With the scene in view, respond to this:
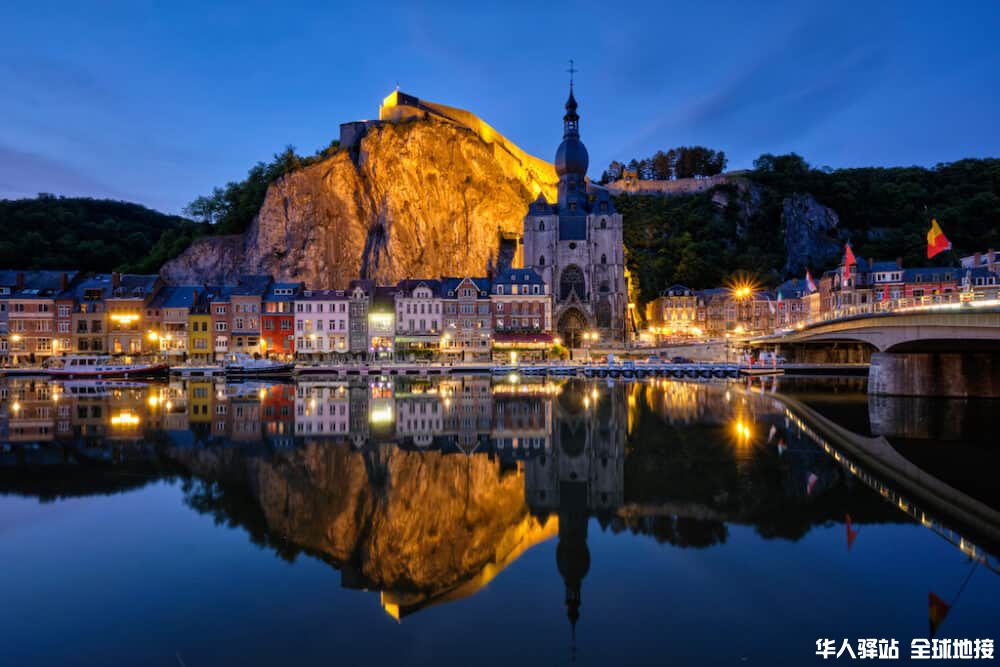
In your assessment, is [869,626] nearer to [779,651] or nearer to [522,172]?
[779,651]

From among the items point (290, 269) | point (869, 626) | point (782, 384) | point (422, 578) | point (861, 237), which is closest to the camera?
point (869, 626)

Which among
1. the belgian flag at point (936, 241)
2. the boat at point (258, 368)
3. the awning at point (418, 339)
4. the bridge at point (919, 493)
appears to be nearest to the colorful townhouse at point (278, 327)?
the boat at point (258, 368)

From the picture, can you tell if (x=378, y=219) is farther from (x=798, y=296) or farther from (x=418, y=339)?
(x=798, y=296)

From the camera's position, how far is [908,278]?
58281 mm

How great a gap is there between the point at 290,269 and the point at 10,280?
27.0 metres

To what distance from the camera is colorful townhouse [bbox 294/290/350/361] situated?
5925cm

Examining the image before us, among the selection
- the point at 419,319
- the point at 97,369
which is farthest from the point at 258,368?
the point at 419,319

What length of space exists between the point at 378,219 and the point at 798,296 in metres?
52.5

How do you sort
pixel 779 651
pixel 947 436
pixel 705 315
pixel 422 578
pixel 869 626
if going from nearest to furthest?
pixel 779 651 < pixel 869 626 < pixel 422 578 < pixel 947 436 < pixel 705 315

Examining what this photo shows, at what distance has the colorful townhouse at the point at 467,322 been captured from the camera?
59.8 metres

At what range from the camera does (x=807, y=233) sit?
3514 inches

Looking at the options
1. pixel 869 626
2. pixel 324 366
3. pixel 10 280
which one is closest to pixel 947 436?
pixel 869 626

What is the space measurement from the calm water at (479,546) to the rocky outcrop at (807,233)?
246ft

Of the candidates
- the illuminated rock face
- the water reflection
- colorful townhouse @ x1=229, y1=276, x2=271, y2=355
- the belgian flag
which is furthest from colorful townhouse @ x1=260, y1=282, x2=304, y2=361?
the belgian flag
